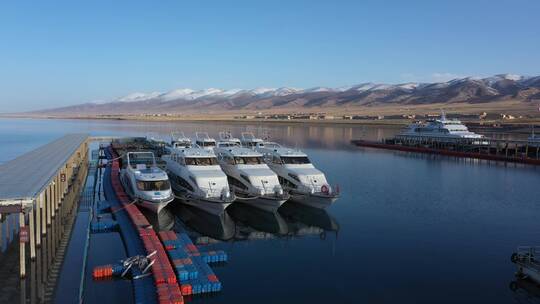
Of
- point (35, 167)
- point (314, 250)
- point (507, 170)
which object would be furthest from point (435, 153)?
point (35, 167)

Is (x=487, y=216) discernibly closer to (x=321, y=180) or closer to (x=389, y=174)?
(x=321, y=180)

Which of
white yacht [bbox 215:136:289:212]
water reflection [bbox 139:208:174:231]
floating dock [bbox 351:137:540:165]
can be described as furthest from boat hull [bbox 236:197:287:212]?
floating dock [bbox 351:137:540:165]

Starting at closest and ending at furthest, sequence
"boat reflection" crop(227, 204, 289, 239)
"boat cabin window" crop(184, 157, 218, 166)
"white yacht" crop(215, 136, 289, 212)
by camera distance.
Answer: "boat reflection" crop(227, 204, 289, 239)
"white yacht" crop(215, 136, 289, 212)
"boat cabin window" crop(184, 157, 218, 166)

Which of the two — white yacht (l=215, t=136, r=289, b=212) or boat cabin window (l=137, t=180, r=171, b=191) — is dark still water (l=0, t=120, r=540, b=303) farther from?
boat cabin window (l=137, t=180, r=171, b=191)

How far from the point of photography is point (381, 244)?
1084 inches

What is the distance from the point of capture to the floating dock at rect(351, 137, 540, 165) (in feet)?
237

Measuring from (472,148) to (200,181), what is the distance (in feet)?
210

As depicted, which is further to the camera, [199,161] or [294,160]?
[294,160]

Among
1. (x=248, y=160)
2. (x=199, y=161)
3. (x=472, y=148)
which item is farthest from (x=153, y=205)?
(x=472, y=148)

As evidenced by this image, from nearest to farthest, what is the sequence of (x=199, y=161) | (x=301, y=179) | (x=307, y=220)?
(x=307, y=220), (x=301, y=179), (x=199, y=161)

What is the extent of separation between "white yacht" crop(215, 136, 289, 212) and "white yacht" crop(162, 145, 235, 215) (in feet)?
5.42

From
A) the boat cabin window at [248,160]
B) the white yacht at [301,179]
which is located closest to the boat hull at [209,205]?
the white yacht at [301,179]

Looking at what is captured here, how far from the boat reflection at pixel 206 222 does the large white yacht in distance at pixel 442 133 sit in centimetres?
6615

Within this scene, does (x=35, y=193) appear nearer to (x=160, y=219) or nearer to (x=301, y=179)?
(x=160, y=219)
